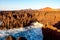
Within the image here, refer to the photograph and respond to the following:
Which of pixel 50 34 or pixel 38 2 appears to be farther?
pixel 38 2

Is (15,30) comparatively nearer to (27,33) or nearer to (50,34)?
(27,33)

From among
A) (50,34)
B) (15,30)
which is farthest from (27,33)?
(50,34)

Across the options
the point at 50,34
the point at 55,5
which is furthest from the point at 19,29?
the point at 55,5

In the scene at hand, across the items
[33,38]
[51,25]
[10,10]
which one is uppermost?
[10,10]

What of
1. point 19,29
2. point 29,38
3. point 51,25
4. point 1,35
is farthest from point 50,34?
point 1,35

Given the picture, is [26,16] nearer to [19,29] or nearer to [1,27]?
[19,29]

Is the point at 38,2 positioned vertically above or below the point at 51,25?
above
